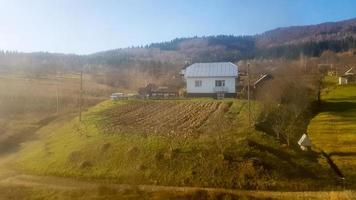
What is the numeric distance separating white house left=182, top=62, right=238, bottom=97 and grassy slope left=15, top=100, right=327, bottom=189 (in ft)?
52.5

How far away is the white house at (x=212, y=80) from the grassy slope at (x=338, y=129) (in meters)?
10.5

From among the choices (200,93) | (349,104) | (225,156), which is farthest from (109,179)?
(349,104)

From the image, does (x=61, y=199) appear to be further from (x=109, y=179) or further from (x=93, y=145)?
(x=93, y=145)

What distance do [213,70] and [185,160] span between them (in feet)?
87.9

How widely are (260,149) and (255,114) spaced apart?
436 inches

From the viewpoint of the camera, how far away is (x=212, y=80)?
57656 millimetres

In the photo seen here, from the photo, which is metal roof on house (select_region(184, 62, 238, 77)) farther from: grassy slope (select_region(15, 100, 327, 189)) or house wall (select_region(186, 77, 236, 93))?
grassy slope (select_region(15, 100, 327, 189))

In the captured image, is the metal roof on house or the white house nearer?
the white house

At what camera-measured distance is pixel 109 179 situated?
32.3 m

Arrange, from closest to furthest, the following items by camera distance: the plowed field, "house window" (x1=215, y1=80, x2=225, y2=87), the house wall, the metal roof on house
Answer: the plowed field → the house wall → the metal roof on house → "house window" (x1=215, y1=80, x2=225, y2=87)

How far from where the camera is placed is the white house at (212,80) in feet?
187

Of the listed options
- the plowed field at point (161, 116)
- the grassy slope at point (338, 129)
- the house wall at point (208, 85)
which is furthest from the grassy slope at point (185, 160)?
the house wall at point (208, 85)

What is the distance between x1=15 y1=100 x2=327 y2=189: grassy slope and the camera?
30.6 metres

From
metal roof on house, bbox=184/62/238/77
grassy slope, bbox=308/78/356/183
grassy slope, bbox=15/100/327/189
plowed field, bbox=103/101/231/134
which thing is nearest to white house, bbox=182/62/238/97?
metal roof on house, bbox=184/62/238/77
